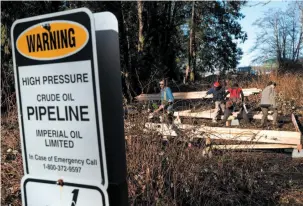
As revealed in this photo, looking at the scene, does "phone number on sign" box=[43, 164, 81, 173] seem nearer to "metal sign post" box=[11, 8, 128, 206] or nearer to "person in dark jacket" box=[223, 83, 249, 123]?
"metal sign post" box=[11, 8, 128, 206]

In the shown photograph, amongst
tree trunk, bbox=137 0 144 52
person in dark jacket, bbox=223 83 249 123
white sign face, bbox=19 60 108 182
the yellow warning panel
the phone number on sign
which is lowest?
person in dark jacket, bbox=223 83 249 123

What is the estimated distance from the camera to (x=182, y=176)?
15.0 ft

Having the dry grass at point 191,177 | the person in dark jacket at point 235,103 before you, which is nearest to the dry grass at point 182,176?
the dry grass at point 191,177

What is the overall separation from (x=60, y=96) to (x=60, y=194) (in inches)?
18.4

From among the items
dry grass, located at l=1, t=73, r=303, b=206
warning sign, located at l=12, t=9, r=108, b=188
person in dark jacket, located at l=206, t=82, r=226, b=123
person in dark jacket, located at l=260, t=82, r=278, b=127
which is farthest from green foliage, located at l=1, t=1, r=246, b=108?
warning sign, located at l=12, t=9, r=108, b=188

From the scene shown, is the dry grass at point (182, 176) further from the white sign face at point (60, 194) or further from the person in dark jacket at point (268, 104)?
the person in dark jacket at point (268, 104)

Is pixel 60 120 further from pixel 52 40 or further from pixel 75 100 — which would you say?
pixel 52 40

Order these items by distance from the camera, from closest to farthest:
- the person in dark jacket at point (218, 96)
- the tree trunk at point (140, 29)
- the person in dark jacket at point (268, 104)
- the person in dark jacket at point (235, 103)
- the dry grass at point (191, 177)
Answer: the dry grass at point (191, 177) < the person in dark jacket at point (268, 104) < the person in dark jacket at point (235, 103) < the person in dark jacket at point (218, 96) < the tree trunk at point (140, 29)

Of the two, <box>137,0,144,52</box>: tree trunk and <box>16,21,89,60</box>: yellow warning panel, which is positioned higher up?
<box>137,0,144,52</box>: tree trunk

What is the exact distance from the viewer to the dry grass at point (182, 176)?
175 inches

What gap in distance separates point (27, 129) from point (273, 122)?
12.9 meters

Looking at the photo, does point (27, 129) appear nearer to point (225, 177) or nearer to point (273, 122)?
point (225, 177)

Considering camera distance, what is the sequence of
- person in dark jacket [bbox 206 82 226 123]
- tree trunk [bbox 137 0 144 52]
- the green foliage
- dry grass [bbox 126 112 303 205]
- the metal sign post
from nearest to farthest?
the metal sign post
dry grass [bbox 126 112 303 205]
person in dark jacket [bbox 206 82 226 123]
the green foliage
tree trunk [bbox 137 0 144 52]

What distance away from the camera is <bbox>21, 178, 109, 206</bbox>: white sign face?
1.67m
